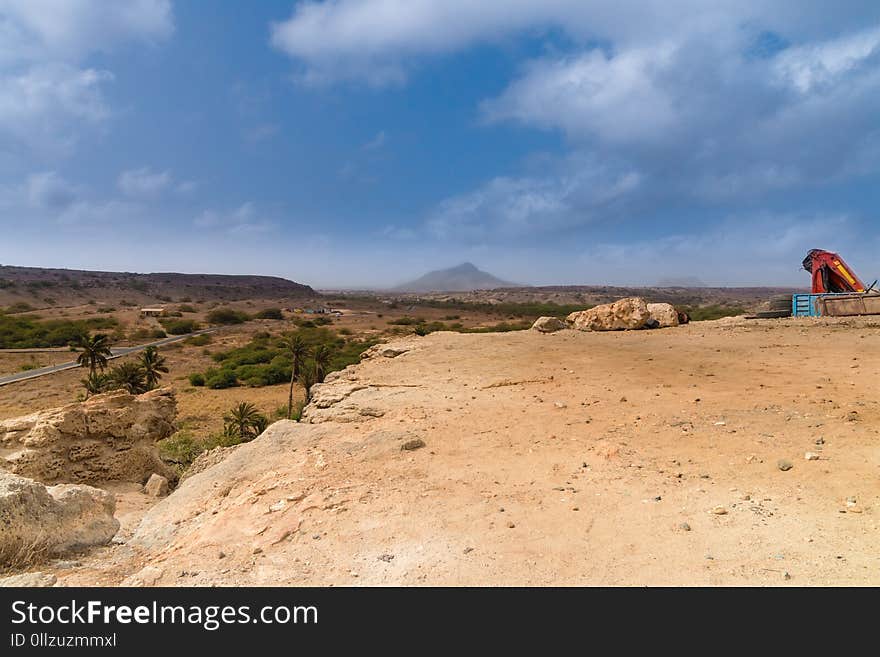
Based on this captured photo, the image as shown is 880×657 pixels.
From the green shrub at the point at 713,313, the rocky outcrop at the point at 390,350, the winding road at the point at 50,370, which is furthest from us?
the green shrub at the point at 713,313

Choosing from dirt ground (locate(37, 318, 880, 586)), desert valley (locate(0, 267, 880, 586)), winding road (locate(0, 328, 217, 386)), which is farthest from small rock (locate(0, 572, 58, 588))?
winding road (locate(0, 328, 217, 386))

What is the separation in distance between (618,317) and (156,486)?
14.8 m

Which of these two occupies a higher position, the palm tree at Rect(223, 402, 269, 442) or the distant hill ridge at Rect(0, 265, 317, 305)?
the distant hill ridge at Rect(0, 265, 317, 305)

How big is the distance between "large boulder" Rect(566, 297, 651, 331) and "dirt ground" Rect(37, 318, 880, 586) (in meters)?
7.83

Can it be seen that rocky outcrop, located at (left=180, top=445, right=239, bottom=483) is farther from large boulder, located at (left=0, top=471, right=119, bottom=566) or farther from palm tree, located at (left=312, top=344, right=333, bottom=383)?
palm tree, located at (left=312, top=344, right=333, bottom=383)

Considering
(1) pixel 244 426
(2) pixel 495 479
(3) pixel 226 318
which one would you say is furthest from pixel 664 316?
(3) pixel 226 318

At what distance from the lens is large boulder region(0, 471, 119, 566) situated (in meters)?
3.80

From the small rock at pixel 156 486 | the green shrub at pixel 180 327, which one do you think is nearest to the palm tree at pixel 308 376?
the small rock at pixel 156 486

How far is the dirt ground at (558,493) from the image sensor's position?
3.36 metres

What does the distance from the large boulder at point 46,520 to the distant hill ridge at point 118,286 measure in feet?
340

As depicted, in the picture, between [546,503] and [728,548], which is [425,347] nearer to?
[546,503]

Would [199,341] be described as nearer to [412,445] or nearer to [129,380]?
[129,380]

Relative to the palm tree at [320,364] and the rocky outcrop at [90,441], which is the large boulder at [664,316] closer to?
the palm tree at [320,364]

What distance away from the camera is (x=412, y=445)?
604 centimetres
